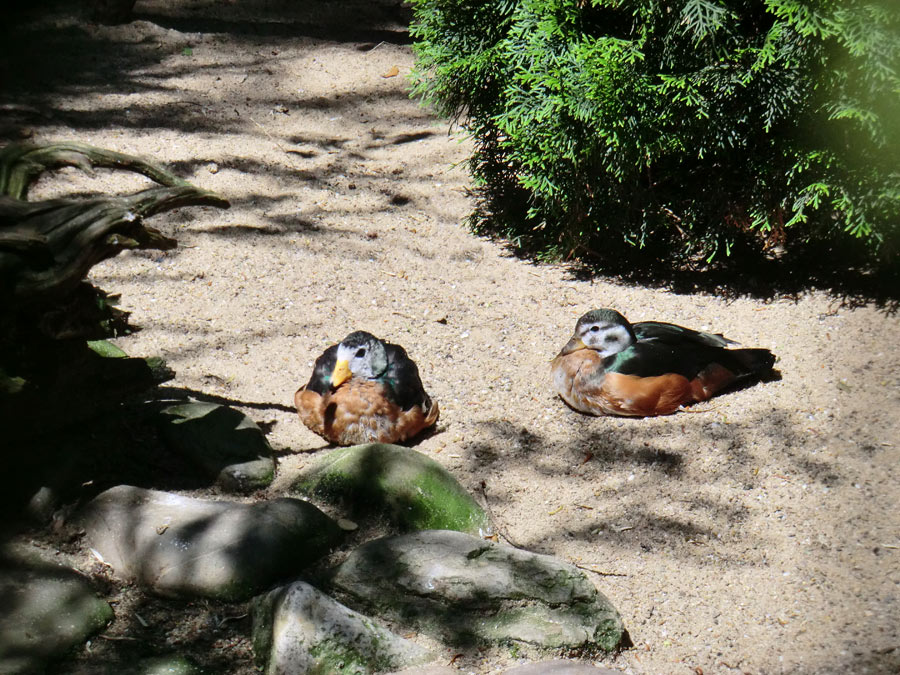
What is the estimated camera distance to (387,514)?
398 centimetres

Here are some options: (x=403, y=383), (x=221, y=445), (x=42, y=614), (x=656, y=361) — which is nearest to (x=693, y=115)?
(x=656, y=361)

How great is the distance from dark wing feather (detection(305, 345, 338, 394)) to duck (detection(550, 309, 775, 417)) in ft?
4.64

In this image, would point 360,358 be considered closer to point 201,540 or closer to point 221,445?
point 221,445

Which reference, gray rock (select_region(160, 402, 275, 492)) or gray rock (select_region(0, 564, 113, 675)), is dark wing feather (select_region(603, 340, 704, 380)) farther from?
gray rock (select_region(0, 564, 113, 675))

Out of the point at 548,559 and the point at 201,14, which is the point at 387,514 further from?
the point at 201,14

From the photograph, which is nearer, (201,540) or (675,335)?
(201,540)

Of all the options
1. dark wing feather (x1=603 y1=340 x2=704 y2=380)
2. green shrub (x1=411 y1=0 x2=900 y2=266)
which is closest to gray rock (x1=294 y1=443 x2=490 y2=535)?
dark wing feather (x1=603 y1=340 x2=704 y2=380)

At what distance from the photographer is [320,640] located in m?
2.96

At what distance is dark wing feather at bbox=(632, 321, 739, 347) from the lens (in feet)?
17.3

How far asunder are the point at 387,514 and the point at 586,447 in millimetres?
Answer: 1430

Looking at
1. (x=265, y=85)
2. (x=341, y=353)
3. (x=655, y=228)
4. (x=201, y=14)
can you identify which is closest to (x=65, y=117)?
(x=265, y=85)

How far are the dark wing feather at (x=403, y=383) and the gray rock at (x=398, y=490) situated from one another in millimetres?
758

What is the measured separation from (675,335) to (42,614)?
3.84m

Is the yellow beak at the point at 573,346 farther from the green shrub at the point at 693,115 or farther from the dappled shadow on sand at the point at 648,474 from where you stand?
the green shrub at the point at 693,115
